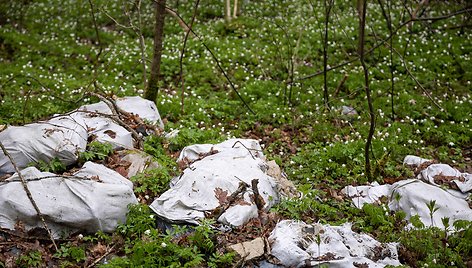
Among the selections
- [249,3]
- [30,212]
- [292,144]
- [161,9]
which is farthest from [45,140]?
[249,3]

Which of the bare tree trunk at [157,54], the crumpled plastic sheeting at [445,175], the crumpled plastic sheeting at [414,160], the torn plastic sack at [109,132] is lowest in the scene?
the crumpled plastic sheeting at [414,160]

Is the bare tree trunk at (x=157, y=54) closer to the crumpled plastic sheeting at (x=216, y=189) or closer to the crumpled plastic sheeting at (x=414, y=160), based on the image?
the crumpled plastic sheeting at (x=216, y=189)

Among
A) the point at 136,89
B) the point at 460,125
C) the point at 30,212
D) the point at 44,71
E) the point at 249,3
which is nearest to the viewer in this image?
the point at 30,212

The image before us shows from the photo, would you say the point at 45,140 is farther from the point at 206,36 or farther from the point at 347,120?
the point at 206,36

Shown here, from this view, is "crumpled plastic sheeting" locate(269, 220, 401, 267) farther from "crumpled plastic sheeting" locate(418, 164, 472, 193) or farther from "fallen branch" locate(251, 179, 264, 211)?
"crumpled plastic sheeting" locate(418, 164, 472, 193)

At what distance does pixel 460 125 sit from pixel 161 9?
263 inches

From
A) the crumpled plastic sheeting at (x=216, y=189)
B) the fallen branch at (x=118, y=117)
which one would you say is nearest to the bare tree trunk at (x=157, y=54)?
the fallen branch at (x=118, y=117)

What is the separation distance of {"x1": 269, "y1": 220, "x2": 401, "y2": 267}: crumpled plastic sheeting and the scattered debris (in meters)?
0.14

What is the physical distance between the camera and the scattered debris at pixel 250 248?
15.8 ft

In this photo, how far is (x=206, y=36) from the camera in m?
13.9

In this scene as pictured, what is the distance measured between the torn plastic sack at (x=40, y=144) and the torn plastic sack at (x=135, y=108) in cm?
139

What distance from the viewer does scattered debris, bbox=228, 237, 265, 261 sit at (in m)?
4.80

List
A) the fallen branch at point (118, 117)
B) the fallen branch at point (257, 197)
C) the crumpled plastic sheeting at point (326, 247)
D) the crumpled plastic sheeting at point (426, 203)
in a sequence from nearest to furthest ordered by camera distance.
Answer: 1. the crumpled plastic sheeting at point (326, 247)
2. the fallen branch at point (257, 197)
3. the crumpled plastic sheeting at point (426, 203)
4. the fallen branch at point (118, 117)

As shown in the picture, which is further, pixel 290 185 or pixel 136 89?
pixel 136 89
